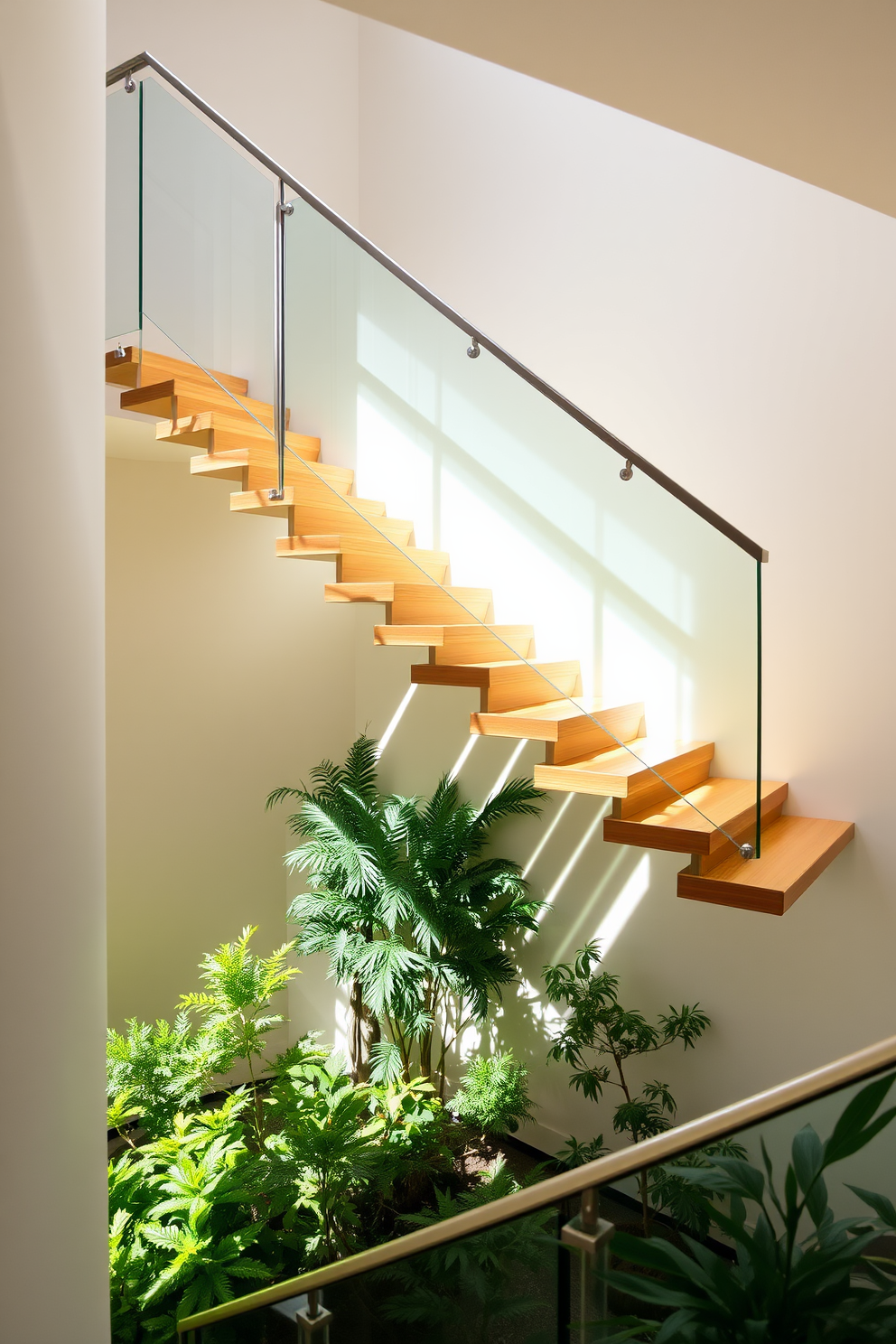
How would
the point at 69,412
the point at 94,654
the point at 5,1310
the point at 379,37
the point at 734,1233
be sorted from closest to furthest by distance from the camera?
the point at 734,1233
the point at 5,1310
the point at 69,412
the point at 94,654
the point at 379,37

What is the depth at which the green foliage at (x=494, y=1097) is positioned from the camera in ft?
14.7

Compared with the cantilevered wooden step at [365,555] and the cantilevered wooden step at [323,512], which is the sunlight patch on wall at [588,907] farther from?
the cantilevered wooden step at [323,512]

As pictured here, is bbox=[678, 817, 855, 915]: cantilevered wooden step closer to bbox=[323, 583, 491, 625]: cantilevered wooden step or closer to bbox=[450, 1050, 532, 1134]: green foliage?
bbox=[323, 583, 491, 625]: cantilevered wooden step

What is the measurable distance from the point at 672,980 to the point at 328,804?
2073 millimetres

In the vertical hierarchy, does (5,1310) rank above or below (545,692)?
below

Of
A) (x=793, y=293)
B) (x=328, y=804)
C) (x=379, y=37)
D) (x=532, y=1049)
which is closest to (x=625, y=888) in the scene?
Answer: (x=532, y=1049)

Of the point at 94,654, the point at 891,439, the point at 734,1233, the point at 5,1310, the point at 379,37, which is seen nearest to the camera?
the point at 734,1233

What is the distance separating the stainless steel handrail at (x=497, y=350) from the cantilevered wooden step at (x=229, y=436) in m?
0.81

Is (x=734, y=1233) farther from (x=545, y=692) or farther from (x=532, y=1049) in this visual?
(x=532, y=1049)

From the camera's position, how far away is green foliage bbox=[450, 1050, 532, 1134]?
448cm

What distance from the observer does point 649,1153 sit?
4.04 ft

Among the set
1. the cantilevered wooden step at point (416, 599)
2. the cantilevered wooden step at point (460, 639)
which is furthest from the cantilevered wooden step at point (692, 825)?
the cantilevered wooden step at point (416, 599)

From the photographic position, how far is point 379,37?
5836mm

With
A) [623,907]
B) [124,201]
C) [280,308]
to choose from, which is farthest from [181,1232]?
[124,201]
